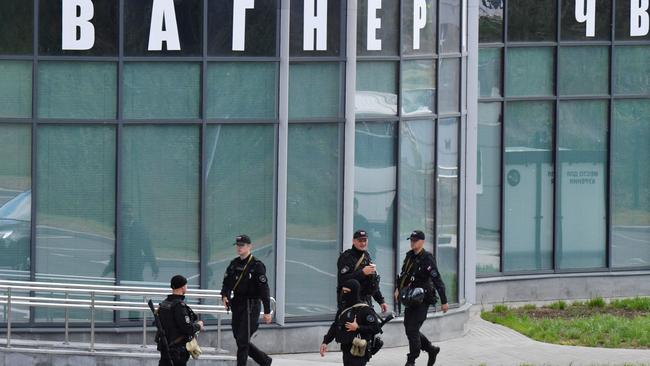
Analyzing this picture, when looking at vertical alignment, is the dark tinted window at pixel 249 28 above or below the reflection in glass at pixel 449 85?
above

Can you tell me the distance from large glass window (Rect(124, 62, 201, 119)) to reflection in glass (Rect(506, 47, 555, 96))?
698 centimetres

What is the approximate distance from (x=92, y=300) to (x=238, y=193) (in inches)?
101

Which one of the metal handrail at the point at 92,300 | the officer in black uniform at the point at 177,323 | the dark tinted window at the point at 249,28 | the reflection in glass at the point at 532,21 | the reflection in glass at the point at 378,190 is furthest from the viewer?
the reflection in glass at the point at 532,21

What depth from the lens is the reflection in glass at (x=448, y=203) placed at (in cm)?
2514

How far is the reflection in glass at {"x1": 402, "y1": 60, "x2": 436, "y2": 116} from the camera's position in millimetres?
24344

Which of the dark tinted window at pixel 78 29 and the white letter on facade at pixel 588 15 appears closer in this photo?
the dark tinted window at pixel 78 29

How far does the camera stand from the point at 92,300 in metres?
21.9

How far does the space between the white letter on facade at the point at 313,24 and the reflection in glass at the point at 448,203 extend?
2.41 m

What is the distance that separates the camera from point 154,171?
23172mm

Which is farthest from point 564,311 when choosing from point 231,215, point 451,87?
point 231,215

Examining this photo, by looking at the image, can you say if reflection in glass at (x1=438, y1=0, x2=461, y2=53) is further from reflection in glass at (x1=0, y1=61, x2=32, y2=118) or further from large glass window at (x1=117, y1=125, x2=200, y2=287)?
reflection in glass at (x1=0, y1=61, x2=32, y2=118)

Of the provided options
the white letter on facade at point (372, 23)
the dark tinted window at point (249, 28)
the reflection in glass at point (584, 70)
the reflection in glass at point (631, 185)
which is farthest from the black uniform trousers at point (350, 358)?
the reflection in glass at point (631, 185)

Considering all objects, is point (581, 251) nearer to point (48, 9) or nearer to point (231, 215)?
point (231, 215)

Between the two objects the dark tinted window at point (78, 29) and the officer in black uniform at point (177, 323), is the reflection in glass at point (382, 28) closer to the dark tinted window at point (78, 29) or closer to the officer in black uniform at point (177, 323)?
the dark tinted window at point (78, 29)
